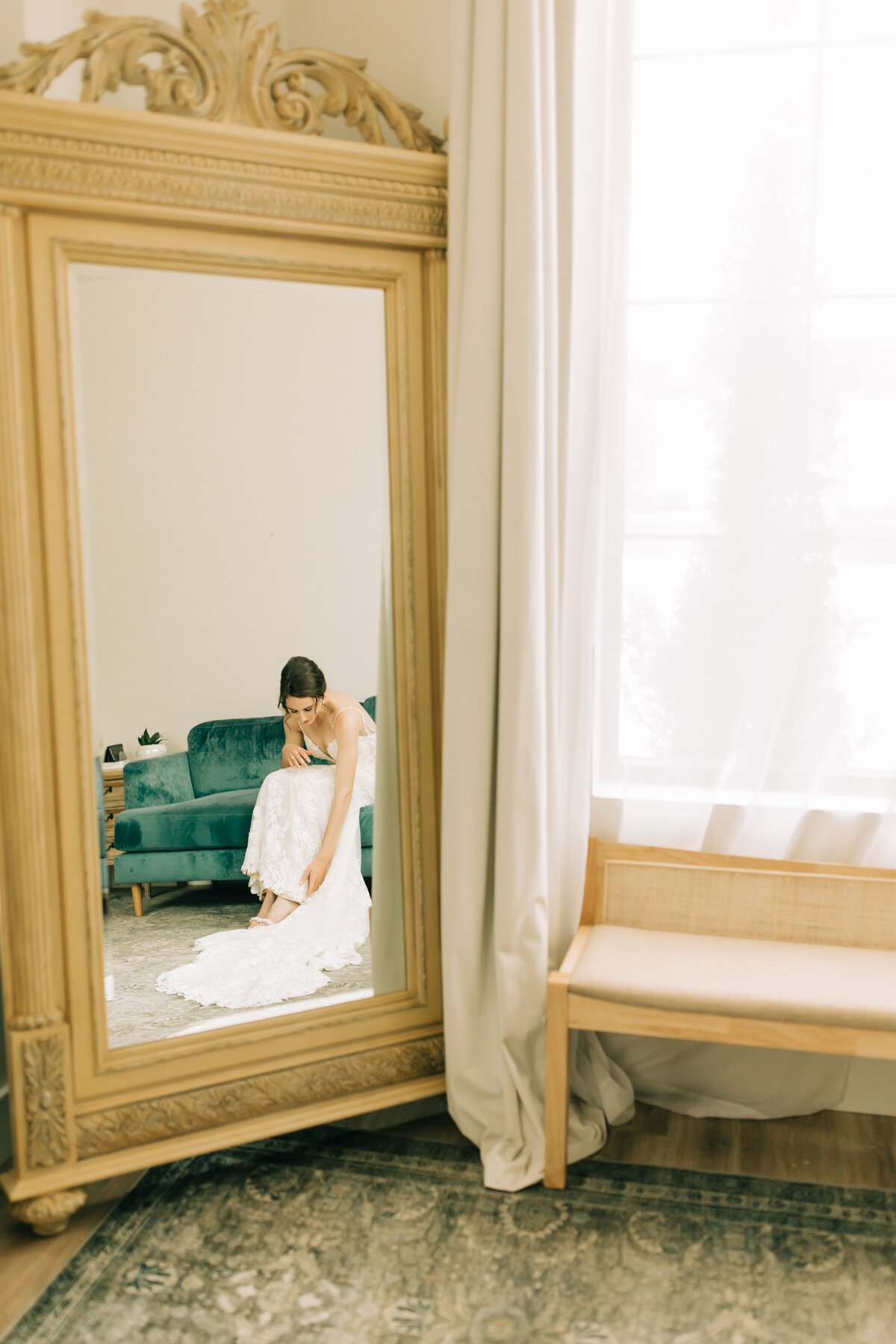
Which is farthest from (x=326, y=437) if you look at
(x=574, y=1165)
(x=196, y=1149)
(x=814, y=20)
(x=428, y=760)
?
(x=574, y=1165)

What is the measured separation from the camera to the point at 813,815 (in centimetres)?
225

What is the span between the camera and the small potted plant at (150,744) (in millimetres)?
1988

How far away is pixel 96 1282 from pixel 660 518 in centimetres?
186

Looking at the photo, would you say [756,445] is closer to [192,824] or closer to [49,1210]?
[192,824]

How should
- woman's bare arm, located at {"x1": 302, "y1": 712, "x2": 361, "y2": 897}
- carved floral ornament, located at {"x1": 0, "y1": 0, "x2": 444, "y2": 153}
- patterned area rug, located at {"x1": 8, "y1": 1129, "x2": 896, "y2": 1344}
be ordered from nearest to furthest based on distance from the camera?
patterned area rug, located at {"x1": 8, "y1": 1129, "x2": 896, "y2": 1344} → carved floral ornament, located at {"x1": 0, "y1": 0, "x2": 444, "y2": 153} → woman's bare arm, located at {"x1": 302, "y1": 712, "x2": 361, "y2": 897}

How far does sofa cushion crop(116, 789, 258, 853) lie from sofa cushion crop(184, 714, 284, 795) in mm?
23

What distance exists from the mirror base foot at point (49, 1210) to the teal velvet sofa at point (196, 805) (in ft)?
1.75

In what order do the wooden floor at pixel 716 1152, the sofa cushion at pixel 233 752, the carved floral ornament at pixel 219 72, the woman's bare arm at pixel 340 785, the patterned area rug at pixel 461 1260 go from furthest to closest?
1. the woman's bare arm at pixel 340 785
2. the sofa cushion at pixel 233 752
3. the wooden floor at pixel 716 1152
4. the carved floral ornament at pixel 219 72
5. the patterned area rug at pixel 461 1260

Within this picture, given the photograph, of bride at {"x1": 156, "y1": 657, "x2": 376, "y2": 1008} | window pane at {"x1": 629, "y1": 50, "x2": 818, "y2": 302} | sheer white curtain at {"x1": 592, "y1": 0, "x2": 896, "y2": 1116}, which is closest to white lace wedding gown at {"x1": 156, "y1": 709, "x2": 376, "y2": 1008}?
bride at {"x1": 156, "y1": 657, "x2": 376, "y2": 1008}

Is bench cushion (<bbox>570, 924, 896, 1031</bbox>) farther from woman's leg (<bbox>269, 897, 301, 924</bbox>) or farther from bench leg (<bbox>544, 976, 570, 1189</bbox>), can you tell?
woman's leg (<bbox>269, 897, 301, 924</bbox>)

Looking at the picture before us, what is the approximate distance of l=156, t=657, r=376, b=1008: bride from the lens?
2078mm

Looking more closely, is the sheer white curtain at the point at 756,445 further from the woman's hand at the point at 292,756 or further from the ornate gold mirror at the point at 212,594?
the woman's hand at the point at 292,756

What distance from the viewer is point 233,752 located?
6.73 ft

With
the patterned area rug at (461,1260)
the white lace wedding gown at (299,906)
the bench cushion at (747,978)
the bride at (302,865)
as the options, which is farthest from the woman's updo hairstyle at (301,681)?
the patterned area rug at (461,1260)
